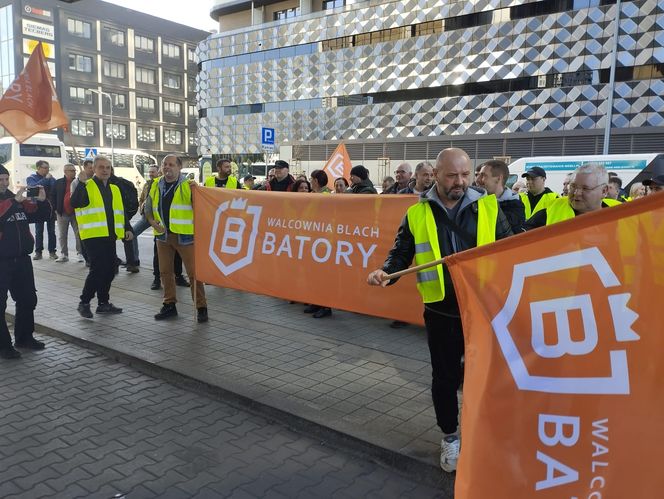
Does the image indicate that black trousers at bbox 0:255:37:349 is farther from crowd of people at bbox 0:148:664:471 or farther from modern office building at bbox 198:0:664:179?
modern office building at bbox 198:0:664:179

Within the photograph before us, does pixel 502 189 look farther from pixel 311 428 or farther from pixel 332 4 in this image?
pixel 332 4

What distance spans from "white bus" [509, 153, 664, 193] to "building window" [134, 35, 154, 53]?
58.6 meters

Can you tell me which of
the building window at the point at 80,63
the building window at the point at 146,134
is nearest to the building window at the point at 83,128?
the building window at the point at 146,134

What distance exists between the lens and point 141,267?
11211mm

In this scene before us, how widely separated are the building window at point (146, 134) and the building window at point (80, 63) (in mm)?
8111

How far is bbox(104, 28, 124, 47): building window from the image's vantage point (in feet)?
205

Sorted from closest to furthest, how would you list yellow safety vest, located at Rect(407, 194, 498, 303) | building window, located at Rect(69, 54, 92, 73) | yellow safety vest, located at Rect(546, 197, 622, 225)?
yellow safety vest, located at Rect(407, 194, 498, 303)
yellow safety vest, located at Rect(546, 197, 622, 225)
building window, located at Rect(69, 54, 92, 73)

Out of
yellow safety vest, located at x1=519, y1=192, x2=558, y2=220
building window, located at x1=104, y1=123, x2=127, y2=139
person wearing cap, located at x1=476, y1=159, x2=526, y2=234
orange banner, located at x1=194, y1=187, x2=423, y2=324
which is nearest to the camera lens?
person wearing cap, located at x1=476, y1=159, x2=526, y2=234

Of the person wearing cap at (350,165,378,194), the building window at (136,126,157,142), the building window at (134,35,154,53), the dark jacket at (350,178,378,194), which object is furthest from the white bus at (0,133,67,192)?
the building window at (134,35,154,53)

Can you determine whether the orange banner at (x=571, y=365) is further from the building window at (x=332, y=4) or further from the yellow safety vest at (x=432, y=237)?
the building window at (x=332, y=4)

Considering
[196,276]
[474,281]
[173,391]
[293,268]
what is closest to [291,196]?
[293,268]

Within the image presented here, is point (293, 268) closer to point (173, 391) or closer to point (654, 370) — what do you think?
point (173, 391)

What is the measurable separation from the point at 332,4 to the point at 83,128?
105ft

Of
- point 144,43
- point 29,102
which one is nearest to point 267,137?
point 29,102
